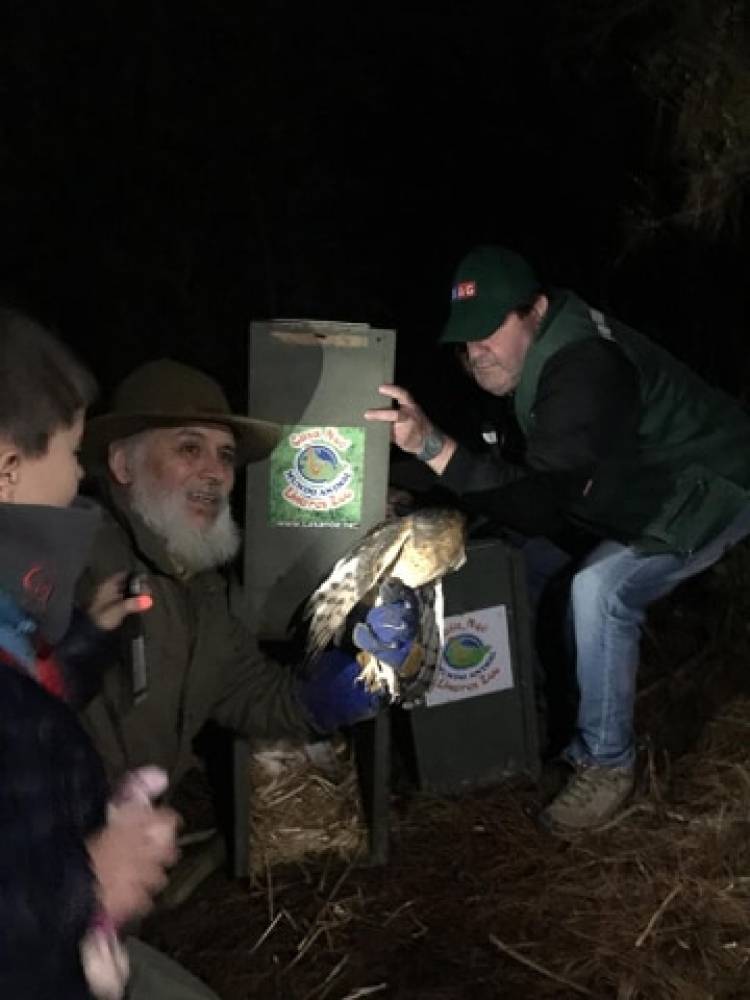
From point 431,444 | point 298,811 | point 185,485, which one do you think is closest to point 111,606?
point 185,485

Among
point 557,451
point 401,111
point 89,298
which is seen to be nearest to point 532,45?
point 401,111

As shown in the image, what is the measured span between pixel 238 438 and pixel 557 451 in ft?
2.99

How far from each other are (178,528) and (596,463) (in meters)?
1.24

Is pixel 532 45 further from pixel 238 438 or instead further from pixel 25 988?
pixel 25 988

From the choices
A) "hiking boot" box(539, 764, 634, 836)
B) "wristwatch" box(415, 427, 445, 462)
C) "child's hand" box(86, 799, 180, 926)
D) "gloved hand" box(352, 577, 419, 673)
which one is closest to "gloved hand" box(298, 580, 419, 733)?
"gloved hand" box(352, 577, 419, 673)

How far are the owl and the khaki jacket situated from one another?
0.18 meters

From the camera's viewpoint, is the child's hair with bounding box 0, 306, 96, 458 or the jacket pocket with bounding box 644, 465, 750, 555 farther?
the jacket pocket with bounding box 644, 465, 750, 555

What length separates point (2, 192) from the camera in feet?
21.9

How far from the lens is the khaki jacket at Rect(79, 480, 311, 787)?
267 cm

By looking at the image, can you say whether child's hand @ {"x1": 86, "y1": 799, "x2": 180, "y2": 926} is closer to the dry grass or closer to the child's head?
the child's head

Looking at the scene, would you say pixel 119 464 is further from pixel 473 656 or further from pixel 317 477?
pixel 473 656

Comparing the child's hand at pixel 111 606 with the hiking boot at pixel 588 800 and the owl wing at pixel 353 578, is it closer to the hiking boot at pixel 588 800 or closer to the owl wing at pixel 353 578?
the owl wing at pixel 353 578

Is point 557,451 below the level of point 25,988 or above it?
above

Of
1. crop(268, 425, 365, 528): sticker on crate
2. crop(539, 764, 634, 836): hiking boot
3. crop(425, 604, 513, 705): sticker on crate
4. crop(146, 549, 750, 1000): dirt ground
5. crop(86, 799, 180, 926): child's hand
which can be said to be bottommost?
crop(146, 549, 750, 1000): dirt ground
